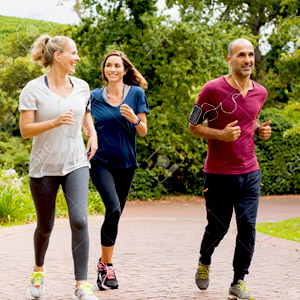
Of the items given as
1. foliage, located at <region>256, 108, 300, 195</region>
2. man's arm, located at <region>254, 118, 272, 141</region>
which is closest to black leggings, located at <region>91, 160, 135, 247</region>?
man's arm, located at <region>254, 118, 272, 141</region>

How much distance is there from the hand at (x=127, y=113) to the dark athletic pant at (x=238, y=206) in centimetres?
76

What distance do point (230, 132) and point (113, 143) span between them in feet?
3.52

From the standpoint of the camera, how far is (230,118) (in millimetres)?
4699

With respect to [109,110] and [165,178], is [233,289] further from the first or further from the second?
[165,178]

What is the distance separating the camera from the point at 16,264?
6.62m

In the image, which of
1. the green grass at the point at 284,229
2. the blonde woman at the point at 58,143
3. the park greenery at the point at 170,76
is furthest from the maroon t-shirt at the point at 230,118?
the park greenery at the point at 170,76

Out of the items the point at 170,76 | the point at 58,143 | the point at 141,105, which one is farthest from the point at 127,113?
the point at 170,76

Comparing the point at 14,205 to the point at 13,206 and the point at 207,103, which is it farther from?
the point at 207,103

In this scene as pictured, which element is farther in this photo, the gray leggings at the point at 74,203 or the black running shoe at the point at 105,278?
the black running shoe at the point at 105,278

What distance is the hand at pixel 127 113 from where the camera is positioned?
4883 millimetres

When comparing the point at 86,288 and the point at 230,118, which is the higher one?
the point at 230,118

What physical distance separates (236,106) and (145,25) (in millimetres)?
14712

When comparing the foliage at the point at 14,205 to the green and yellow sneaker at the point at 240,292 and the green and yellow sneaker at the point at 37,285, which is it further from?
the green and yellow sneaker at the point at 240,292

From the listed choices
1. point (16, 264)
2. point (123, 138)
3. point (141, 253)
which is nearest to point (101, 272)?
point (123, 138)
